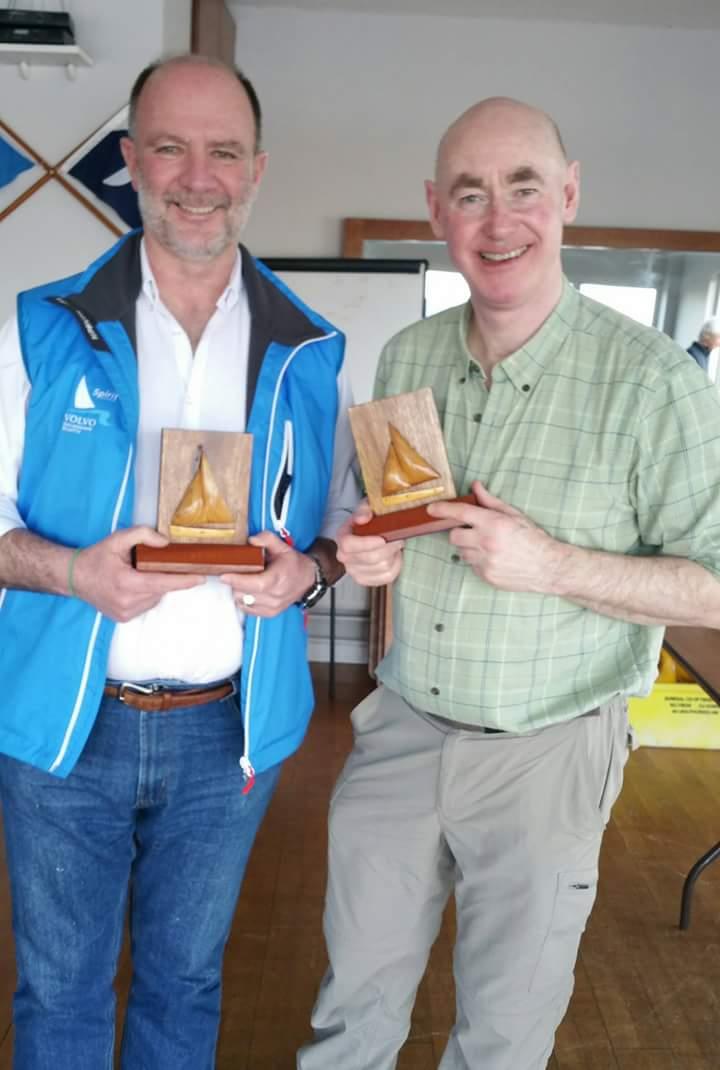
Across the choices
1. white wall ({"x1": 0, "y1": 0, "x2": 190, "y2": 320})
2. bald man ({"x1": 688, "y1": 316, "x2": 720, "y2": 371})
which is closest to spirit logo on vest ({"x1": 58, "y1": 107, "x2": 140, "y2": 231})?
white wall ({"x1": 0, "y1": 0, "x2": 190, "y2": 320})

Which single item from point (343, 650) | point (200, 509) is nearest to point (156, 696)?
point (200, 509)

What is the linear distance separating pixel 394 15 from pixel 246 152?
11.4 feet

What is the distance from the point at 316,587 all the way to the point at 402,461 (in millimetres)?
276

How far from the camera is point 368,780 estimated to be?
5.23 feet

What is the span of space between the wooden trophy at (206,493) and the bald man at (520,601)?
178mm

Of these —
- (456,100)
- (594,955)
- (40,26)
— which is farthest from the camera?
(456,100)

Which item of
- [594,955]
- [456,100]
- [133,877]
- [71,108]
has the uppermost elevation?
[456,100]

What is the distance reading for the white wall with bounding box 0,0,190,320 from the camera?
3.42 m

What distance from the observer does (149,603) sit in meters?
1.35

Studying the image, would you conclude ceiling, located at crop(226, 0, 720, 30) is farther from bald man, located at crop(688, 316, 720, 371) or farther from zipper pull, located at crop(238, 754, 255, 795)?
zipper pull, located at crop(238, 754, 255, 795)

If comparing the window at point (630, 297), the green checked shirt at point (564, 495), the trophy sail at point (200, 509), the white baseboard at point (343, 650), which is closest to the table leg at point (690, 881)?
the green checked shirt at point (564, 495)

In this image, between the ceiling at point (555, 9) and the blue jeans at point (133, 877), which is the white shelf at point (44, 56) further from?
the blue jeans at point (133, 877)

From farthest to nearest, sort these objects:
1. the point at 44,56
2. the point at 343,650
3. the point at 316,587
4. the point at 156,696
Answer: the point at 343,650
the point at 44,56
the point at 316,587
the point at 156,696

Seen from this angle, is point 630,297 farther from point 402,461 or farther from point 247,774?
point 247,774
